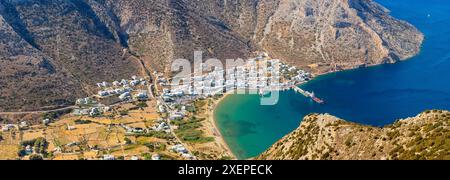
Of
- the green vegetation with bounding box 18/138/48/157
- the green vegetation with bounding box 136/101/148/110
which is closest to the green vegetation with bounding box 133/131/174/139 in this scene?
the green vegetation with bounding box 136/101/148/110

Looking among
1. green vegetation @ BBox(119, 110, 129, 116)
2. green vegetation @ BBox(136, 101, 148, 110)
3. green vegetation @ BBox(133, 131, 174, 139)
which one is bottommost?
green vegetation @ BBox(133, 131, 174, 139)

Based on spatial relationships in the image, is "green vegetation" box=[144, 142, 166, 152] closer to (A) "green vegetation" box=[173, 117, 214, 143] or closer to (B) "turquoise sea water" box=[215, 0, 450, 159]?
(A) "green vegetation" box=[173, 117, 214, 143]

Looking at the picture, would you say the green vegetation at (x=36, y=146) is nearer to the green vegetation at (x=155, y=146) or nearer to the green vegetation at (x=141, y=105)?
the green vegetation at (x=155, y=146)

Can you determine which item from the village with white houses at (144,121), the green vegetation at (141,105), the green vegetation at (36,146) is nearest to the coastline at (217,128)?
the village with white houses at (144,121)

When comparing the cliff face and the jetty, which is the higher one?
the cliff face

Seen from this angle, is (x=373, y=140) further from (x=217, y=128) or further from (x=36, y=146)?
(x=36, y=146)

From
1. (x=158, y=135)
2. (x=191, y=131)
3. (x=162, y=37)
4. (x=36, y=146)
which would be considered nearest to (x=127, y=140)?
(x=158, y=135)
